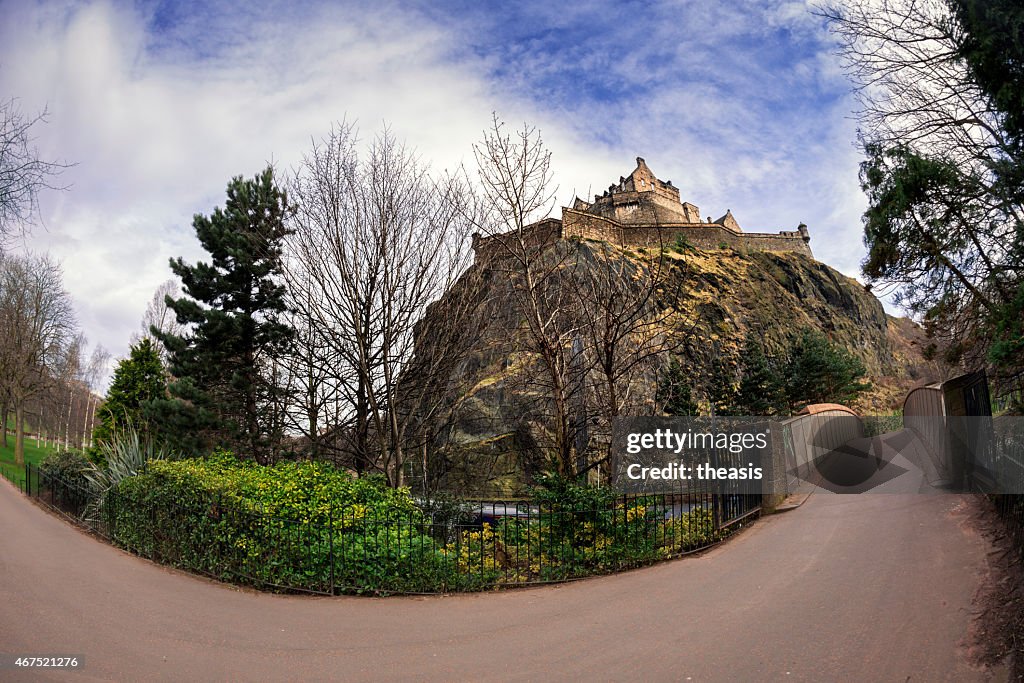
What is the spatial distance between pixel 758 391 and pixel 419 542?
26.7m

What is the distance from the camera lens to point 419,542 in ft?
25.5

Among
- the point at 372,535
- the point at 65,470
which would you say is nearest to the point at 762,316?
the point at 65,470

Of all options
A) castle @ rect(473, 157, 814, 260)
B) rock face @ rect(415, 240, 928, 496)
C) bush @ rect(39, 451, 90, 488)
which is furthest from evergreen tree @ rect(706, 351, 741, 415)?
bush @ rect(39, 451, 90, 488)

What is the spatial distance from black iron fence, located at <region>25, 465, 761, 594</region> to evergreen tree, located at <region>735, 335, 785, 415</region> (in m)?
21.8

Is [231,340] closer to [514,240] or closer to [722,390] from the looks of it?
[514,240]

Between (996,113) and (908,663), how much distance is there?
735 cm

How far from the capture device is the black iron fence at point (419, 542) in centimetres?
757

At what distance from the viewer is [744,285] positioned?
56.3m

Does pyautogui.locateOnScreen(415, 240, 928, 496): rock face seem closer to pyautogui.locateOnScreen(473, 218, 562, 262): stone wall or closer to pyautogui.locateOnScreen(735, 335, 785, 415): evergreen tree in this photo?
pyautogui.locateOnScreen(735, 335, 785, 415): evergreen tree

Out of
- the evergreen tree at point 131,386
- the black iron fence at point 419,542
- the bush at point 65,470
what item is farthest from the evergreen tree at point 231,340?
the evergreen tree at point 131,386

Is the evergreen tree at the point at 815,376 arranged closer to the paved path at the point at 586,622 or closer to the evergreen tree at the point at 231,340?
the paved path at the point at 586,622

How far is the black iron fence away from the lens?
7570mm

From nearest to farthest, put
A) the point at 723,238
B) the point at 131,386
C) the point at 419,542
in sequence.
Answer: the point at 419,542 → the point at 131,386 → the point at 723,238

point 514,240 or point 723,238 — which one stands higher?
point 723,238
